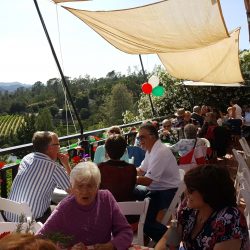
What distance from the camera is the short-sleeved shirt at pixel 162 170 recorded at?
3.11m

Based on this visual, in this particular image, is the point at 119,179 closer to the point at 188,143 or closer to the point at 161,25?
the point at 188,143

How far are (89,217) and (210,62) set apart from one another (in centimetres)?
663

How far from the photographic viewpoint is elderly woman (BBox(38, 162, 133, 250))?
199cm

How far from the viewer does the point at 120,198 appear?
2.69m

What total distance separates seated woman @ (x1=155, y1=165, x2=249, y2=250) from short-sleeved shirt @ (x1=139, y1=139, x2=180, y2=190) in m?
1.22

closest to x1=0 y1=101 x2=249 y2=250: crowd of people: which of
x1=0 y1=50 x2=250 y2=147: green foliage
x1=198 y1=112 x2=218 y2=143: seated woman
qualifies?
x1=198 y1=112 x2=218 y2=143: seated woman

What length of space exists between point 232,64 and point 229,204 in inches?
282

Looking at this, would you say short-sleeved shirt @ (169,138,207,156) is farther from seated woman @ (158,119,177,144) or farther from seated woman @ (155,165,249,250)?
seated woman @ (155,165,249,250)

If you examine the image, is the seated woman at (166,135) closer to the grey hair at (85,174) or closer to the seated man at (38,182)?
the seated man at (38,182)

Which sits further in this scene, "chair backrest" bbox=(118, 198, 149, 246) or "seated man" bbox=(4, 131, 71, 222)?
"seated man" bbox=(4, 131, 71, 222)

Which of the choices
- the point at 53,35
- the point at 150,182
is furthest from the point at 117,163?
the point at 53,35

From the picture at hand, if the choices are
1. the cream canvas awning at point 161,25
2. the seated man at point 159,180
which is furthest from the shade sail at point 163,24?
the seated man at point 159,180

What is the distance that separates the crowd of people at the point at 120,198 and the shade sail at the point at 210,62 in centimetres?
455

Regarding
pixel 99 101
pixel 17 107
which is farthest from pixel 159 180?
pixel 99 101
